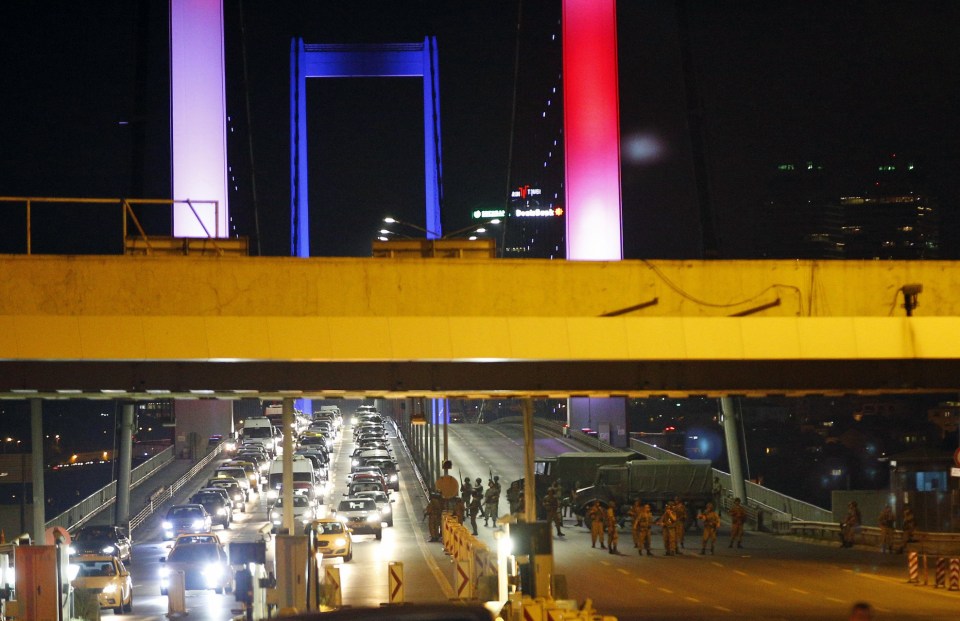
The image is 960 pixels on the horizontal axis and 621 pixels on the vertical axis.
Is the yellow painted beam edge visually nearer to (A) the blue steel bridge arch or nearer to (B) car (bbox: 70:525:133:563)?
(B) car (bbox: 70:525:133:563)

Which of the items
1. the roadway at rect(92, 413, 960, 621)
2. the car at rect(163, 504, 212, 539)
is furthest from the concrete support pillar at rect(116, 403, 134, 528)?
the car at rect(163, 504, 212, 539)

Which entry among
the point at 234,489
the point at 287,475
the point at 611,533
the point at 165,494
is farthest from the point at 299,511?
the point at 287,475

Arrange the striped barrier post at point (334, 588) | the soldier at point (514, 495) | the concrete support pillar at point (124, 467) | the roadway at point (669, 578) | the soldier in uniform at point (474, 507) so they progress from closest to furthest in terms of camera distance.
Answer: the striped barrier post at point (334, 588) < the roadway at point (669, 578) < the soldier in uniform at point (474, 507) < the soldier at point (514, 495) < the concrete support pillar at point (124, 467)

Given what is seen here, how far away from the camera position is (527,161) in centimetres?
15638

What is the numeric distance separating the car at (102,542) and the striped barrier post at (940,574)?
64.7ft

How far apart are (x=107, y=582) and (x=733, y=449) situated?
89.6 feet

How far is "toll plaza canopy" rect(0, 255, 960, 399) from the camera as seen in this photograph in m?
17.9

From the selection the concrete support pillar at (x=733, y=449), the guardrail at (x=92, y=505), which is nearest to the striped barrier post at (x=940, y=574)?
the concrete support pillar at (x=733, y=449)

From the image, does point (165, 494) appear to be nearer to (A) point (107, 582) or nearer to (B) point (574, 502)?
(B) point (574, 502)

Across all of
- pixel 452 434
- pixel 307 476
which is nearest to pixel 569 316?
pixel 307 476

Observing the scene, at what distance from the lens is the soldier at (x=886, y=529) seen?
113ft

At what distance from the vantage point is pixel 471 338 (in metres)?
18.5

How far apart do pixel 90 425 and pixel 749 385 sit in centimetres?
13601

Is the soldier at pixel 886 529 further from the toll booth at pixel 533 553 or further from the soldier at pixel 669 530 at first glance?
the toll booth at pixel 533 553
